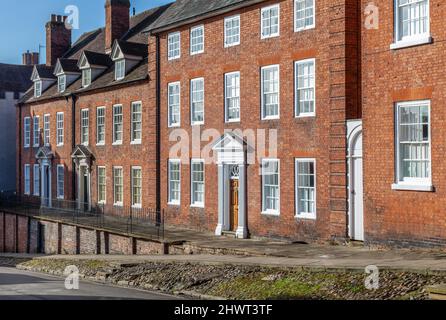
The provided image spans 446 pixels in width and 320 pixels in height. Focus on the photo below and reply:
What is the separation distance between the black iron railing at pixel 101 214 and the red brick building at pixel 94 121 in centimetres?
34

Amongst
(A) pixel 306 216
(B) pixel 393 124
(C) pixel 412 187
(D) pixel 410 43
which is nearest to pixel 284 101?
(A) pixel 306 216

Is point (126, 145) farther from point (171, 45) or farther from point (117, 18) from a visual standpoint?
point (117, 18)

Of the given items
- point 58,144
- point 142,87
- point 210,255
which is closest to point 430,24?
point 210,255

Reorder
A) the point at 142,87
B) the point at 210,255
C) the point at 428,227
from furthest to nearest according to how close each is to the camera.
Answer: the point at 142,87
the point at 210,255
the point at 428,227

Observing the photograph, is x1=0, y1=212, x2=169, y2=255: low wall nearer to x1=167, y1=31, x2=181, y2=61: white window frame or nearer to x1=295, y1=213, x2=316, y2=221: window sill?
x1=295, y1=213, x2=316, y2=221: window sill

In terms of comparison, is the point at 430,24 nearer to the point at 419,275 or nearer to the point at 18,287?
the point at 419,275

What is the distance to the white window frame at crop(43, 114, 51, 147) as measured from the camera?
143 feet

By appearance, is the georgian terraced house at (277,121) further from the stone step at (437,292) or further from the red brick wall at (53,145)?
the stone step at (437,292)

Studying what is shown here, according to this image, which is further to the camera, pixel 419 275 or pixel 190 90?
pixel 190 90

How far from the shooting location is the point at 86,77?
39500 millimetres

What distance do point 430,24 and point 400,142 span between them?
10.8 feet

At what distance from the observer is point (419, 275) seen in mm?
14422

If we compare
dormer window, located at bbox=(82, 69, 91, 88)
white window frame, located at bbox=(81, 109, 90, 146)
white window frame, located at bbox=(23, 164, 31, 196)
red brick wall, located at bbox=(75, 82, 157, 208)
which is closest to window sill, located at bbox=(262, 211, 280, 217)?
red brick wall, located at bbox=(75, 82, 157, 208)

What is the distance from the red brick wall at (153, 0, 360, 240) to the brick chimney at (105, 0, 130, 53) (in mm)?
13240
